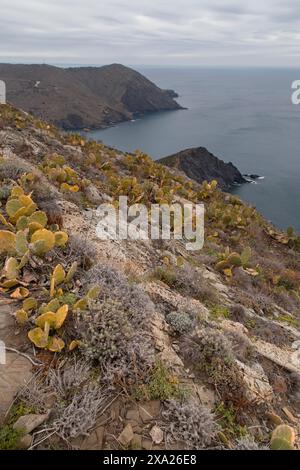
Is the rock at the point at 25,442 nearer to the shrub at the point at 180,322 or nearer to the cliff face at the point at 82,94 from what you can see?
the shrub at the point at 180,322

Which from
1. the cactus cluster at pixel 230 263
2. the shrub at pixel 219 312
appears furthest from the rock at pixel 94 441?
the cactus cluster at pixel 230 263

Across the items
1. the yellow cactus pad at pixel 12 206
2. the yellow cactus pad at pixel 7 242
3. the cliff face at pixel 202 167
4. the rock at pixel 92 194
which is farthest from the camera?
the cliff face at pixel 202 167

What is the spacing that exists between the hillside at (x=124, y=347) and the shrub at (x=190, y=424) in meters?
0.01

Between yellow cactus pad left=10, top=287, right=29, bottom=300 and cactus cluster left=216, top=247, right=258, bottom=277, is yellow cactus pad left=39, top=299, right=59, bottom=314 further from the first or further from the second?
cactus cluster left=216, top=247, right=258, bottom=277

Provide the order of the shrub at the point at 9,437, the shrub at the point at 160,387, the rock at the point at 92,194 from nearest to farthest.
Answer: the shrub at the point at 9,437 < the shrub at the point at 160,387 < the rock at the point at 92,194

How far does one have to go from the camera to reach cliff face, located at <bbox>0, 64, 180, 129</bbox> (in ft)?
311

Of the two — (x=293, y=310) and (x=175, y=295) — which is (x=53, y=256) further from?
(x=293, y=310)

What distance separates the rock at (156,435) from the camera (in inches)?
110

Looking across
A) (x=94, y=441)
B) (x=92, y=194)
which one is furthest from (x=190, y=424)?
(x=92, y=194)

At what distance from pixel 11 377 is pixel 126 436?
1.14 metres

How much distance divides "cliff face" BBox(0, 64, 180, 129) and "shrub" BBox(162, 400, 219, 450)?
8775 cm

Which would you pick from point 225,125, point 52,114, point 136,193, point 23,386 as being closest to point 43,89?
point 52,114

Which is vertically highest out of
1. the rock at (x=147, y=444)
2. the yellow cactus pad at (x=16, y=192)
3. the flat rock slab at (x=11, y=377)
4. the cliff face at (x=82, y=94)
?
the cliff face at (x=82, y=94)

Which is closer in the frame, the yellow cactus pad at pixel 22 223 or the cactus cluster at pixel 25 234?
the cactus cluster at pixel 25 234
